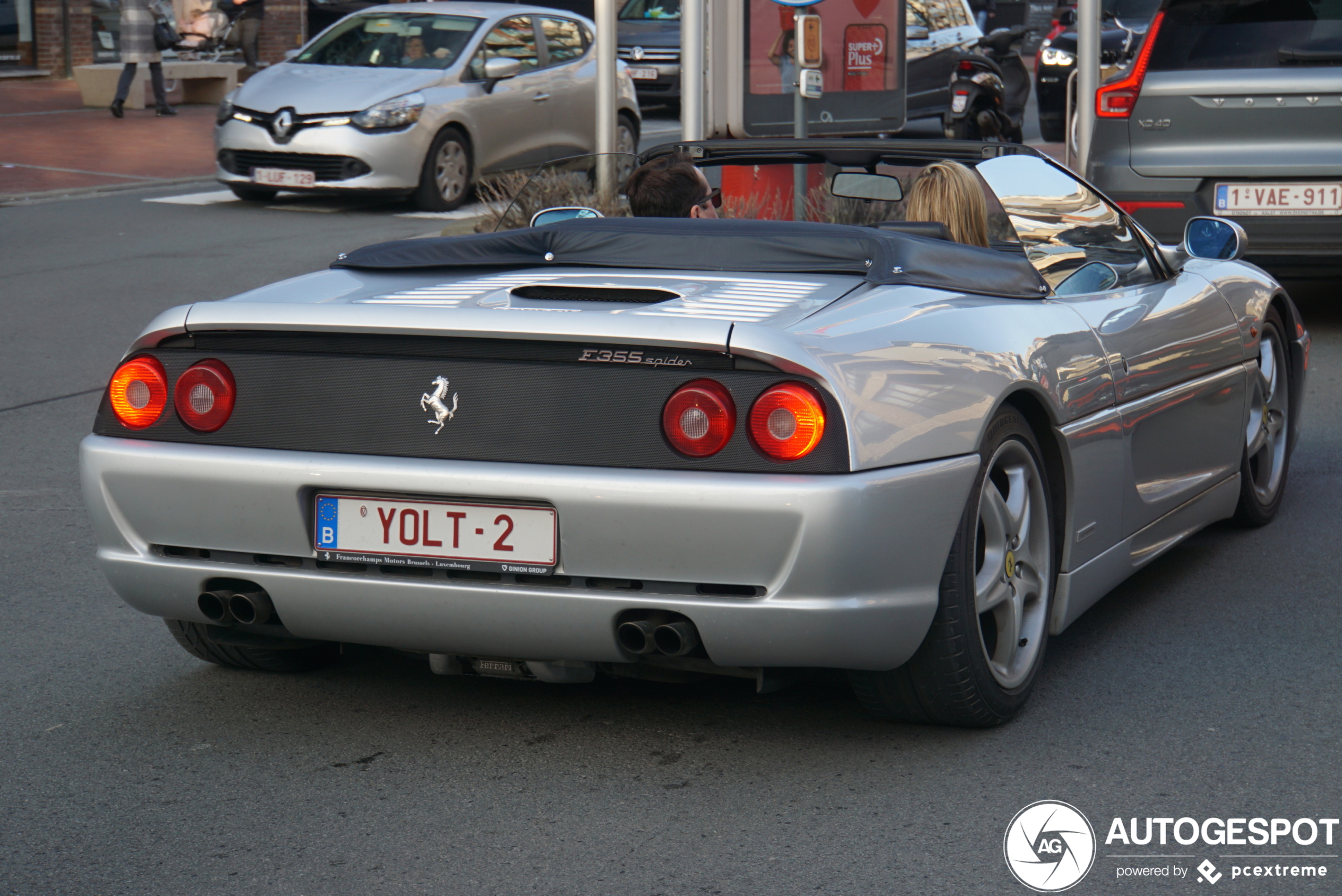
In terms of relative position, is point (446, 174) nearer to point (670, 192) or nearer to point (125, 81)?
point (125, 81)

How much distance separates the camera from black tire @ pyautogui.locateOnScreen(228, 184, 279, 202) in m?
14.8

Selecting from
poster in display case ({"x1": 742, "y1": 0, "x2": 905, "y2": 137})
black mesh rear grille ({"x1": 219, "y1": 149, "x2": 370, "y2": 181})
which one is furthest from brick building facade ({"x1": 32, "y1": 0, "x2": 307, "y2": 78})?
poster in display case ({"x1": 742, "y1": 0, "x2": 905, "y2": 137})

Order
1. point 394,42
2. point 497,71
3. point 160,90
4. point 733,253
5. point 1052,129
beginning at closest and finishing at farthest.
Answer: point 733,253, point 394,42, point 497,71, point 1052,129, point 160,90

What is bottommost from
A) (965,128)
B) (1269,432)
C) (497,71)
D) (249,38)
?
(965,128)

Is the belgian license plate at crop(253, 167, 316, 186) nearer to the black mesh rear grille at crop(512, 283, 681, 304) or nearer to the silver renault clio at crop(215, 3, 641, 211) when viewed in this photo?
the silver renault clio at crop(215, 3, 641, 211)

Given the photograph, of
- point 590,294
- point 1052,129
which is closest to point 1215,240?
point 590,294

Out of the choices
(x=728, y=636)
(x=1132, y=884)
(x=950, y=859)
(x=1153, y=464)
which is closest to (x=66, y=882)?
(x=728, y=636)

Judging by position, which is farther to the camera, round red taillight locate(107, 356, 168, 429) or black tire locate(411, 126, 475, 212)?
black tire locate(411, 126, 475, 212)

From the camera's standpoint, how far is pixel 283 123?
557 inches

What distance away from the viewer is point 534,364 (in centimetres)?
347

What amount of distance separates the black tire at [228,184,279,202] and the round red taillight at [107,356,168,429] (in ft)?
36.9

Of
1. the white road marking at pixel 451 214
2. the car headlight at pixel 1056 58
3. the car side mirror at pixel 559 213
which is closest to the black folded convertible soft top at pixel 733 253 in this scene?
the car side mirror at pixel 559 213

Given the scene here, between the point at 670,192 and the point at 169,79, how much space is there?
20.5 m

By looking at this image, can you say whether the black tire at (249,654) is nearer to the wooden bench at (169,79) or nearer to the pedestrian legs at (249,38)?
the wooden bench at (169,79)
